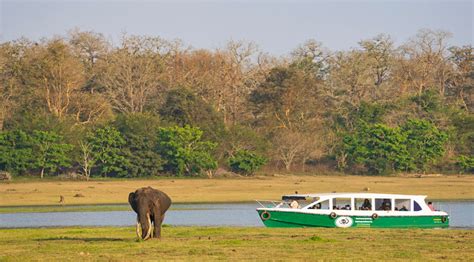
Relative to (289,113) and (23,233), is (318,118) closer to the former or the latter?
(289,113)

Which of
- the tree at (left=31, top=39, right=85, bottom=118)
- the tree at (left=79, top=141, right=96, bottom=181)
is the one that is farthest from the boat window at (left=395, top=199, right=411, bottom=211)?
the tree at (left=31, top=39, right=85, bottom=118)

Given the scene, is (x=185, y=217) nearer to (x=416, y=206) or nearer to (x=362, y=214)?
(x=362, y=214)

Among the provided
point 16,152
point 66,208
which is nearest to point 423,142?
point 16,152

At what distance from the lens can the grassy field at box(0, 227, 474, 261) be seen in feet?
73.0

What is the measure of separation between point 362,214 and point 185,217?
1061 cm

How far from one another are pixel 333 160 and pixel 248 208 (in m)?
27.4

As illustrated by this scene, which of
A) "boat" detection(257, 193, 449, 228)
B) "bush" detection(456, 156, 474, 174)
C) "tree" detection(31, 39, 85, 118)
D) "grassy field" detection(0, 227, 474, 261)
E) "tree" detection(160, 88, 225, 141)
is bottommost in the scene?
"grassy field" detection(0, 227, 474, 261)

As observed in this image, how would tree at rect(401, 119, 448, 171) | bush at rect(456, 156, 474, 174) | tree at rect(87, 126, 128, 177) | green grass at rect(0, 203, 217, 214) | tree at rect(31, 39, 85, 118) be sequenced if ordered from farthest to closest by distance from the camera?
tree at rect(31, 39, 85, 118) → tree at rect(401, 119, 448, 171) → bush at rect(456, 156, 474, 174) → tree at rect(87, 126, 128, 177) → green grass at rect(0, 203, 217, 214)

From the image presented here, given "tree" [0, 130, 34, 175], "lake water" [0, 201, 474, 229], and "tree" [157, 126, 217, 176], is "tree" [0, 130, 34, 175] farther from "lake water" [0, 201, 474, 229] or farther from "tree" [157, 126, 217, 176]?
"lake water" [0, 201, 474, 229]

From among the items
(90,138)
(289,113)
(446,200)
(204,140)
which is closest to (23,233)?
(446,200)

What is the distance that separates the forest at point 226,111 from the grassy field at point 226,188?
3.29 meters

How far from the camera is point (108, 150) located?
6619 cm

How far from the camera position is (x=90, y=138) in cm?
6731

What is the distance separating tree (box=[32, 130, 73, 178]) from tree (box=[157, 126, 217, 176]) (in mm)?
6598
